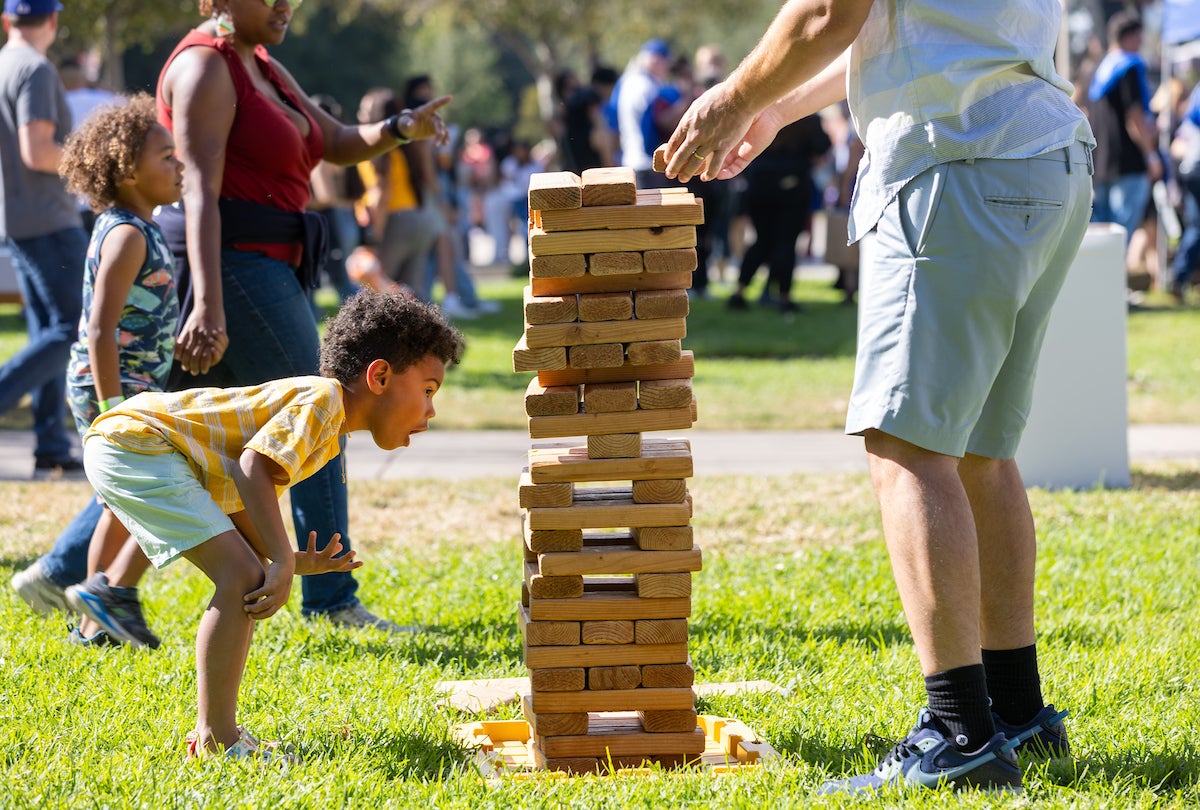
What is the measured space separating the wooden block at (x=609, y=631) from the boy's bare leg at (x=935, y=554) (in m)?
0.65

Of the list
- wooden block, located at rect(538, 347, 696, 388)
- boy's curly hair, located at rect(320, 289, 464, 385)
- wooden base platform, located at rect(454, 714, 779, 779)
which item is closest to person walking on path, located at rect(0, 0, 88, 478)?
boy's curly hair, located at rect(320, 289, 464, 385)

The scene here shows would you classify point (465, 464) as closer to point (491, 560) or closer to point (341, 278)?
point (491, 560)

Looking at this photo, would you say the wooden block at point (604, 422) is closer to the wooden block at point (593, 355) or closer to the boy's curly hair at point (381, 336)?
the wooden block at point (593, 355)

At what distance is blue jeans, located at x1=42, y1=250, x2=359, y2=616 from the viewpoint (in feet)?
14.8

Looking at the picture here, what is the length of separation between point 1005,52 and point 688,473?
1.15 metres

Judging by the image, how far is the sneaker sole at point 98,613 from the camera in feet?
14.0

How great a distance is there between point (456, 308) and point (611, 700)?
37.6 feet

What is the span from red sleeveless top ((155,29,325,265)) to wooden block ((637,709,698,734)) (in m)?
2.04

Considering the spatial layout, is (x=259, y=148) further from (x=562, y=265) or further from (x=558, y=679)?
(x=558, y=679)

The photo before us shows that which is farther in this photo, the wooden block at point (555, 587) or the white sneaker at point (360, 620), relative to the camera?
the white sneaker at point (360, 620)

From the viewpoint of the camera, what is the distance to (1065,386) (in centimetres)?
670

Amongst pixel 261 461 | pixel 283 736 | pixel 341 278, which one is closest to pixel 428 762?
pixel 283 736

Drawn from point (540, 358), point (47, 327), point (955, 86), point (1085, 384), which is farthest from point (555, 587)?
point (47, 327)

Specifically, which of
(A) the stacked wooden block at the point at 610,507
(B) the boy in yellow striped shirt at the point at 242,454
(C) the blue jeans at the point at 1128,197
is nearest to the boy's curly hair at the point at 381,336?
(B) the boy in yellow striped shirt at the point at 242,454
